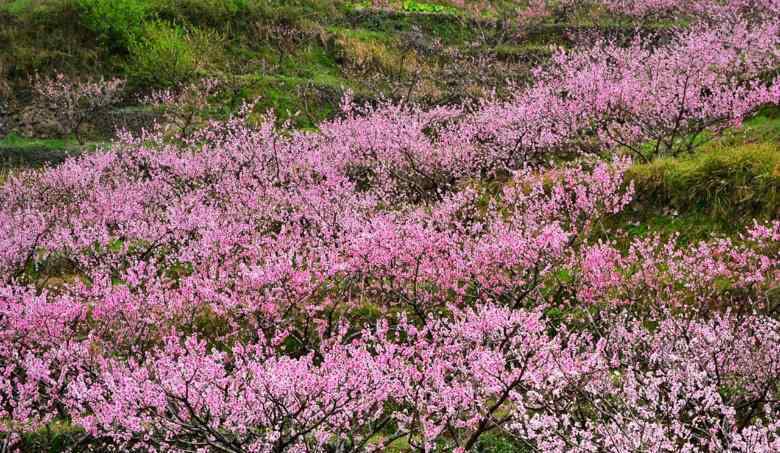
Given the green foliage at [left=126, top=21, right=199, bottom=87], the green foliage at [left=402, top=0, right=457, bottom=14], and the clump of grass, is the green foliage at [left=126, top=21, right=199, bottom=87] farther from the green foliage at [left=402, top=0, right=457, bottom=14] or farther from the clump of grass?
the clump of grass

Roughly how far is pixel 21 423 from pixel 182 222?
555 centimetres

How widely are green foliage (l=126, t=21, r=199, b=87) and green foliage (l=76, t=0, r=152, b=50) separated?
99 cm

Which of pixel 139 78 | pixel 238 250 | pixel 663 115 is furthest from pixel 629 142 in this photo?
pixel 139 78

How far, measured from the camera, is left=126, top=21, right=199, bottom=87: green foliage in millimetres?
26766

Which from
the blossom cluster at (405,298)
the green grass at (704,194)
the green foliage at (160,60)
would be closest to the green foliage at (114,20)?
the green foliage at (160,60)

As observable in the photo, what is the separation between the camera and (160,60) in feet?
87.8

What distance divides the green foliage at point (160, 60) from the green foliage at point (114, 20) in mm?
995

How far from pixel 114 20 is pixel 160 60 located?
421 centimetres

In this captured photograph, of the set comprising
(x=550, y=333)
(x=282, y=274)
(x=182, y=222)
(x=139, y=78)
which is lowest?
(x=139, y=78)

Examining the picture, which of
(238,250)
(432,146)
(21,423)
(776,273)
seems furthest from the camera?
(432,146)

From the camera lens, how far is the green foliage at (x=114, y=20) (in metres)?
28.6

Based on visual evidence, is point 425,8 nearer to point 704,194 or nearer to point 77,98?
point 77,98

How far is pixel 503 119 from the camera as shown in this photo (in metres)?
15.6

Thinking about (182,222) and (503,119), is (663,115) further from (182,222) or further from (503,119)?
(182,222)
